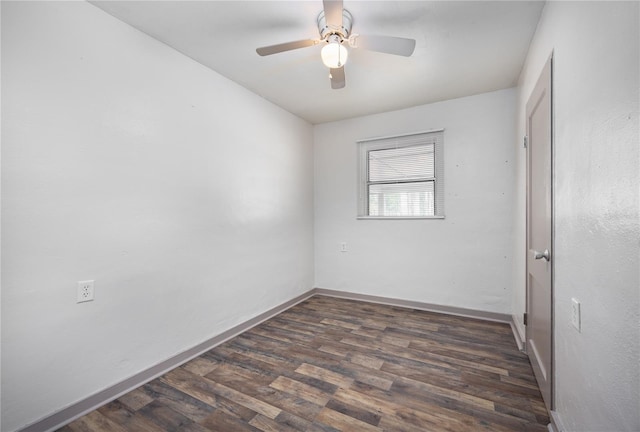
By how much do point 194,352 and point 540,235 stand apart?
8.95ft

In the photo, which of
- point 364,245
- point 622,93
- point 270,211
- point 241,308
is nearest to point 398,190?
point 364,245

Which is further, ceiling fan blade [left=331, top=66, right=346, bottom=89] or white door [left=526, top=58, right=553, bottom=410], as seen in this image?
ceiling fan blade [left=331, top=66, right=346, bottom=89]

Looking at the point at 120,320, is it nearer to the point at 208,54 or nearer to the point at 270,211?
the point at 270,211

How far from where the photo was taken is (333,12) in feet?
5.23

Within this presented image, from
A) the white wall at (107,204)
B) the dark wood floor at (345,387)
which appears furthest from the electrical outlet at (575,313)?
the white wall at (107,204)

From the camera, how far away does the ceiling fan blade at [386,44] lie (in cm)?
173

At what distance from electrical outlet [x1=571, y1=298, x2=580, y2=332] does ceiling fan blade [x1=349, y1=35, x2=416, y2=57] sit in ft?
5.30

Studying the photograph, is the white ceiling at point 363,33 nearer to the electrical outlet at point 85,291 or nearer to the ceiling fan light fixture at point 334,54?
the ceiling fan light fixture at point 334,54

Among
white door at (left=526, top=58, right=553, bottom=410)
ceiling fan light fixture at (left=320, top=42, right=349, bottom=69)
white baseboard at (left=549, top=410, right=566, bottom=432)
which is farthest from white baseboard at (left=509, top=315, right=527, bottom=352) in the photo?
ceiling fan light fixture at (left=320, top=42, right=349, bottom=69)

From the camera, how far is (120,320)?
1.85 meters

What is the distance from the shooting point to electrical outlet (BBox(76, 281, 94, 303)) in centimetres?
166

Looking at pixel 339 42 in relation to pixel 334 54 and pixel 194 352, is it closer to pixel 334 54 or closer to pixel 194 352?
pixel 334 54

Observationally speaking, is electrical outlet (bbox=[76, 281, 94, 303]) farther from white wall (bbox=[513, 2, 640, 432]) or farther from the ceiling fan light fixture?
white wall (bbox=[513, 2, 640, 432])

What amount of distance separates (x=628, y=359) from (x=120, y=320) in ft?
8.12
